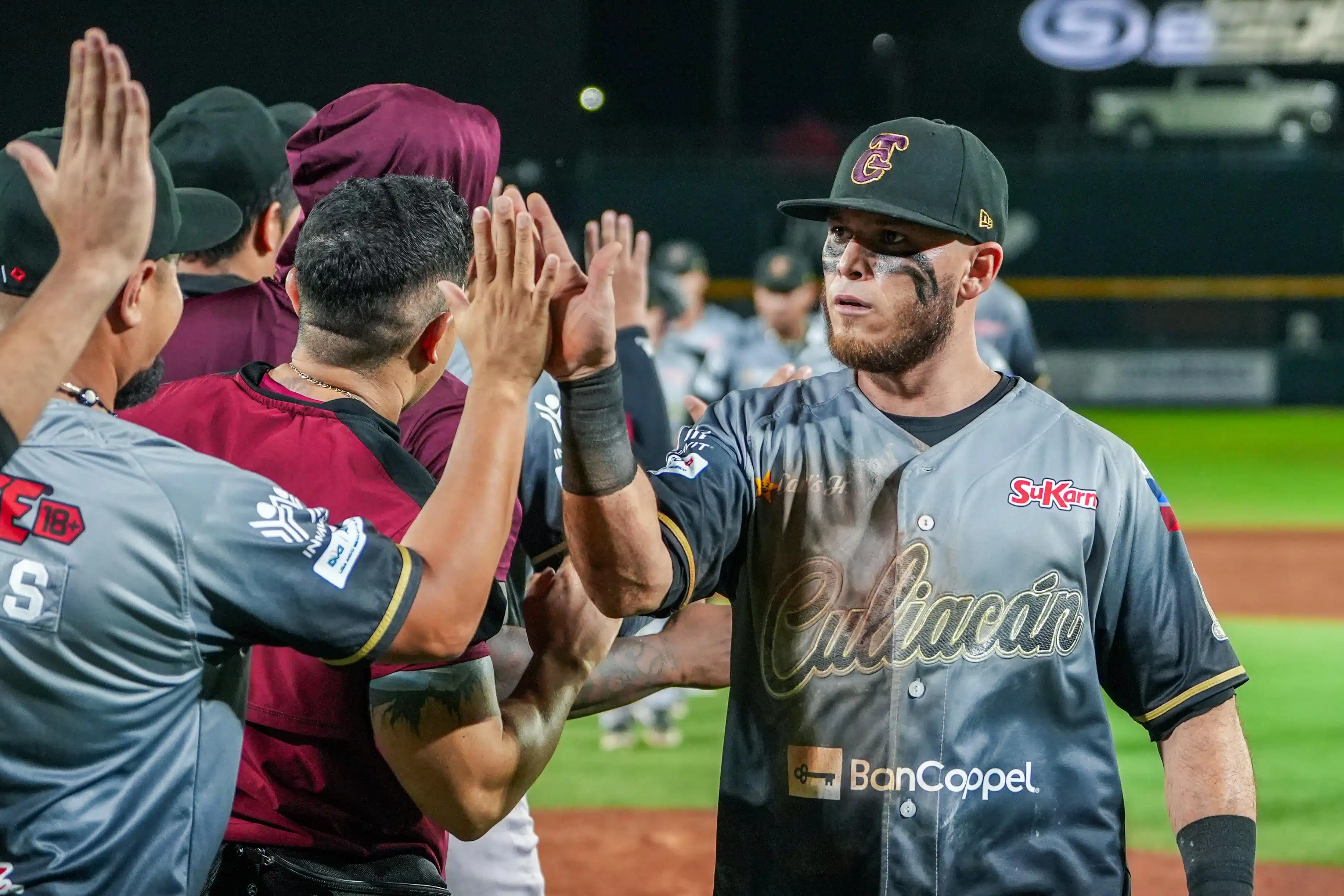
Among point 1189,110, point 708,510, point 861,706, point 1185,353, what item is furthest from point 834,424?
point 1189,110

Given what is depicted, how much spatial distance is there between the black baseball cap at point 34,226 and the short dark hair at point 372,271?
23 centimetres

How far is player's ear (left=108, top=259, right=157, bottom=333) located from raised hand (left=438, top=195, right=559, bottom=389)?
48 centimetres

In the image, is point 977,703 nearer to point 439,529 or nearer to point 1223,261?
point 439,529

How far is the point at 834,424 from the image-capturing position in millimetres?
2959

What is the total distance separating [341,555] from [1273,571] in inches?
453

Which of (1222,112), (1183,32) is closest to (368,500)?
(1222,112)

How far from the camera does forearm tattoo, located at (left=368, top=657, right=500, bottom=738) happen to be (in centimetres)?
237

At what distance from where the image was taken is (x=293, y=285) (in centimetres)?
274

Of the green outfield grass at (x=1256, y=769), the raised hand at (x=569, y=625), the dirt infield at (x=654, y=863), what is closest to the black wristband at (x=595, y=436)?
the raised hand at (x=569, y=625)

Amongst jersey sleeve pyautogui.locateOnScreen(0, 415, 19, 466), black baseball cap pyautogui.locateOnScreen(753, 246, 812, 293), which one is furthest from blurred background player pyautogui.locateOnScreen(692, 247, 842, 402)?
jersey sleeve pyautogui.locateOnScreen(0, 415, 19, 466)

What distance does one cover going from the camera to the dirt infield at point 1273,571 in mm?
11203

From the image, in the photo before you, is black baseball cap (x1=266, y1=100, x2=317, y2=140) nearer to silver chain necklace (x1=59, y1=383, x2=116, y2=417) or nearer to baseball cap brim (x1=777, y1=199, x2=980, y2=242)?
baseball cap brim (x1=777, y1=199, x2=980, y2=242)

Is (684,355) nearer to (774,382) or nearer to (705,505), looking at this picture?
(774,382)

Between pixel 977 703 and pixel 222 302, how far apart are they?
1924 millimetres
